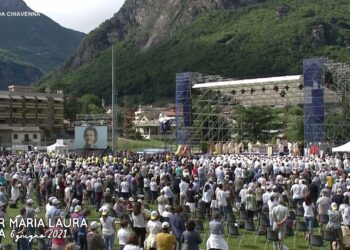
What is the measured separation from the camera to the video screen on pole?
5084 cm

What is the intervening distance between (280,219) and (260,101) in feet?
127

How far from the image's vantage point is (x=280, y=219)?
1286cm

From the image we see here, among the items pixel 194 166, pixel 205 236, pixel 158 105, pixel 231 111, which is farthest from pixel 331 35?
pixel 205 236

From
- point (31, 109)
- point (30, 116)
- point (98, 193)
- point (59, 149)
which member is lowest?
point (98, 193)

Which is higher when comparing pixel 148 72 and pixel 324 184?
pixel 148 72

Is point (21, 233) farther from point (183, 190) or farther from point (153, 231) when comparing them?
point (183, 190)

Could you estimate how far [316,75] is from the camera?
138 feet

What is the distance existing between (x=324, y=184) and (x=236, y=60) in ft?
372

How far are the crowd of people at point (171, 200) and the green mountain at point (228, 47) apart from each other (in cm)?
8560

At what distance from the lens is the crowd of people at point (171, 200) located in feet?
35.9

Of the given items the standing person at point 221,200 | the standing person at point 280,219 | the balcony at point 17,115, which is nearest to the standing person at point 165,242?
the standing person at point 280,219

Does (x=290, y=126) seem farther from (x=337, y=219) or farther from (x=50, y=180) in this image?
(x=337, y=219)

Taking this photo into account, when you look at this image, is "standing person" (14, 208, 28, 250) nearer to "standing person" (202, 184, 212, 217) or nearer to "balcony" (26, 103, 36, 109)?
"standing person" (202, 184, 212, 217)

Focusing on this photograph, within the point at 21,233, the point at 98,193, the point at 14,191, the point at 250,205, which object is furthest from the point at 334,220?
the point at 14,191
